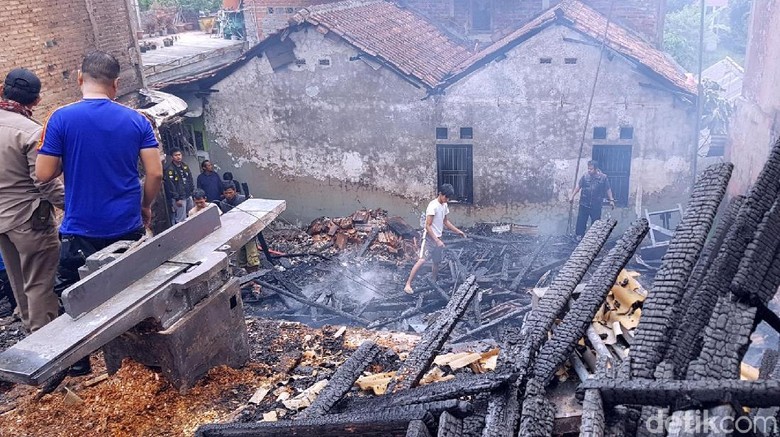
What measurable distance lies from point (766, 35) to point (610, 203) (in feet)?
15.2

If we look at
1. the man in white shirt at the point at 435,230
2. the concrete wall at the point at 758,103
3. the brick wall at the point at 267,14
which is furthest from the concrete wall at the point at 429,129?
the brick wall at the point at 267,14

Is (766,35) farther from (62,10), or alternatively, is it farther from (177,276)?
(62,10)

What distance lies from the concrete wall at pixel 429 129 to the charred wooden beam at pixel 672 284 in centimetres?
1054

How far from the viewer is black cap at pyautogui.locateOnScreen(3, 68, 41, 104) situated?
533 centimetres

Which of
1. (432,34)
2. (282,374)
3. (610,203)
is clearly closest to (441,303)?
(610,203)

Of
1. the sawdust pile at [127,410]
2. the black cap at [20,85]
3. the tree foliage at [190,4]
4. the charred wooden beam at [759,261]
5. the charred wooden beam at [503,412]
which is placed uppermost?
the tree foliage at [190,4]

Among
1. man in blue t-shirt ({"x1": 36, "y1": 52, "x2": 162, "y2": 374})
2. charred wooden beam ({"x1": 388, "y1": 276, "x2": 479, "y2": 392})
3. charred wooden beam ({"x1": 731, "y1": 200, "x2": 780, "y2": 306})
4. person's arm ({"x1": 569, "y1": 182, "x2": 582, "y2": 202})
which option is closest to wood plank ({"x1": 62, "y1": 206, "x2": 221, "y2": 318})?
man in blue t-shirt ({"x1": 36, "y1": 52, "x2": 162, "y2": 374})

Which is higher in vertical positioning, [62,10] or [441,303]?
[62,10]

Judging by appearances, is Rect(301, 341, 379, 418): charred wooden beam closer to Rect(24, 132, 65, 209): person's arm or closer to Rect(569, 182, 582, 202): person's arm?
Rect(24, 132, 65, 209): person's arm

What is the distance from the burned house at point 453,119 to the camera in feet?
47.2

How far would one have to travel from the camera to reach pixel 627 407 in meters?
3.76

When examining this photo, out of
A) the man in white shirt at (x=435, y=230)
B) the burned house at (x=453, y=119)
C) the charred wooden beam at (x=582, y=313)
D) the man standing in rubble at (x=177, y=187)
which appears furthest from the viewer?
the burned house at (x=453, y=119)

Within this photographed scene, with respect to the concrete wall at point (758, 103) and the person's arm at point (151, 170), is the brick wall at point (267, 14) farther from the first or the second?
the person's arm at point (151, 170)

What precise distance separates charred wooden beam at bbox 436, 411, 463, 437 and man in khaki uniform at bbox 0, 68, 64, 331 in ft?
13.1
